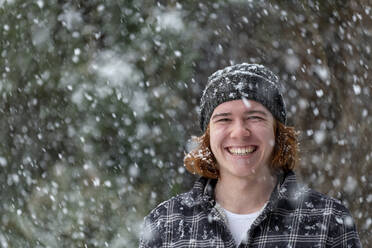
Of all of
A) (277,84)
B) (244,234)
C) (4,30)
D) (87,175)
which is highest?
(4,30)

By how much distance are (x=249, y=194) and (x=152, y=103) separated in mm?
1604

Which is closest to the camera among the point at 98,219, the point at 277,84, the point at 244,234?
the point at 244,234

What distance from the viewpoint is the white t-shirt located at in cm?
177

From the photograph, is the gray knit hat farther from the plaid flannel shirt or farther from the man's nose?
the plaid flannel shirt

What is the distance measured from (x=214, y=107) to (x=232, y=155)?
8.1 inches

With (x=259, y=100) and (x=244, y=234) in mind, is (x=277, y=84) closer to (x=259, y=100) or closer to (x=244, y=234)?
(x=259, y=100)

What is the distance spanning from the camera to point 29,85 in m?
3.54

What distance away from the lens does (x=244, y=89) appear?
1.78 m

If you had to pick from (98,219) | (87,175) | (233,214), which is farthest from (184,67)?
(233,214)

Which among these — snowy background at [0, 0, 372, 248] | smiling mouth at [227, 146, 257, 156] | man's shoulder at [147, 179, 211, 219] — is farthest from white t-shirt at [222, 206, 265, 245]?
snowy background at [0, 0, 372, 248]

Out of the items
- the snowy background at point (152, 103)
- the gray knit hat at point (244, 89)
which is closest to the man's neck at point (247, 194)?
the gray knit hat at point (244, 89)

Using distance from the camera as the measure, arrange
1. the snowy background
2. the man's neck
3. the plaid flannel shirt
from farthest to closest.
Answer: the snowy background → the man's neck → the plaid flannel shirt

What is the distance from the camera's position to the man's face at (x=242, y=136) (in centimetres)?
176

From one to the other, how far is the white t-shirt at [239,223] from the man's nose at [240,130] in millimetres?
311
